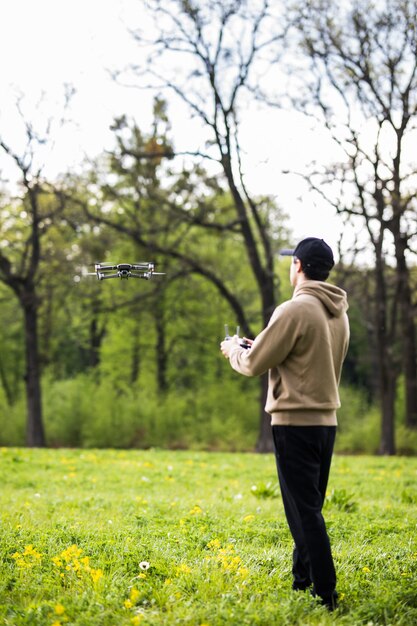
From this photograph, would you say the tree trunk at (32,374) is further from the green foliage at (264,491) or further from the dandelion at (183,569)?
the dandelion at (183,569)

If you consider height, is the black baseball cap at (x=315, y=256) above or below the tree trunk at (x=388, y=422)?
above

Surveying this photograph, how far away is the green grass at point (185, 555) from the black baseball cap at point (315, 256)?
79.2 inches

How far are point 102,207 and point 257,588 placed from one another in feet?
63.7

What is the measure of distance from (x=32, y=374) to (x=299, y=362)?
1642 centimetres

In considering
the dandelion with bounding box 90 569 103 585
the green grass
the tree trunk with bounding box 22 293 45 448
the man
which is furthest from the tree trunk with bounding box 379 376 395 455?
the dandelion with bounding box 90 569 103 585

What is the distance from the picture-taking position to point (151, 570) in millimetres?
4613

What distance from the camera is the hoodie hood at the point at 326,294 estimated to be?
423 cm

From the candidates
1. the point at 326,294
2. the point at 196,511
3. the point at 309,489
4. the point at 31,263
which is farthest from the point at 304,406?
the point at 31,263

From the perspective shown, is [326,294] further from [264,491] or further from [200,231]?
[200,231]

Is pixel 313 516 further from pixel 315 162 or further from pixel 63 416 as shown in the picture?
pixel 63 416

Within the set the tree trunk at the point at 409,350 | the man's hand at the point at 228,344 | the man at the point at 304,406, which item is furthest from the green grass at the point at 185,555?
the tree trunk at the point at 409,350

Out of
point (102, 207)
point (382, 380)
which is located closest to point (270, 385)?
point (382, 380)

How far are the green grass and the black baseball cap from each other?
79.2 inches

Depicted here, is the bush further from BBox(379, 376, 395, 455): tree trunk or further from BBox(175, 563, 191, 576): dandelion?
BBox(175, 563, 191, 576): dandelion
